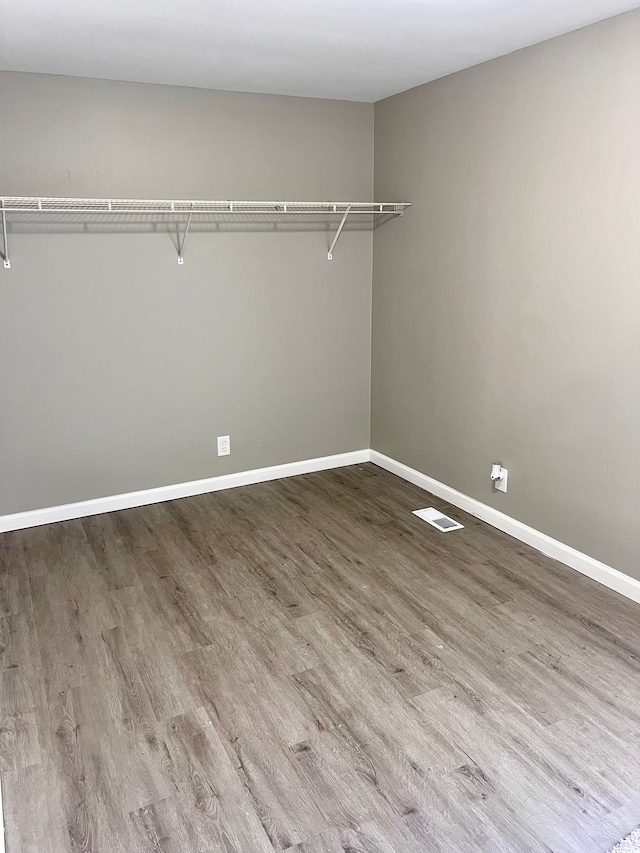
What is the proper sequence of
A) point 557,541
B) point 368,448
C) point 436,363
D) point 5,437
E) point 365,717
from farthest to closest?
point 368,448 → point 436,363 → point 5,437 → point 557,541 → point 365,717

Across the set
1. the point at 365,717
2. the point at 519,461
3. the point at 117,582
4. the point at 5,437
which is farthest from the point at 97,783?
the point at 519,461

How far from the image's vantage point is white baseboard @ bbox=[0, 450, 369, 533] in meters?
3.60

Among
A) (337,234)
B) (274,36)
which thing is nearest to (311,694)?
(274,36)

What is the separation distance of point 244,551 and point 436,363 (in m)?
1.50

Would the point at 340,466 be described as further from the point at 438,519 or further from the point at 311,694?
the point at 311,694

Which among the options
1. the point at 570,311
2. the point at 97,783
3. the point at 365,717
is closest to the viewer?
the point at 97,783

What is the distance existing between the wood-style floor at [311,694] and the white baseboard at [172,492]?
109 mm

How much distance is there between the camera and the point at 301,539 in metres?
3.46

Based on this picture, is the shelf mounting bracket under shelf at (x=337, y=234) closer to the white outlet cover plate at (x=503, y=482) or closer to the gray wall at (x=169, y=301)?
the gray wall at (x=169, y=301)

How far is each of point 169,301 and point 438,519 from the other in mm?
1860

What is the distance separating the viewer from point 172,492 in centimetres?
395

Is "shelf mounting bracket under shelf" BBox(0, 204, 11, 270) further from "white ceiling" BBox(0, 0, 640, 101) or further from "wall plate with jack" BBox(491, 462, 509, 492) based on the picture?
"wall plate with jack" BBox(491, 462, 509, 492)

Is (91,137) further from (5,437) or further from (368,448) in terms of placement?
(368,448)

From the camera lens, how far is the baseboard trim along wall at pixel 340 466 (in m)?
3.00
